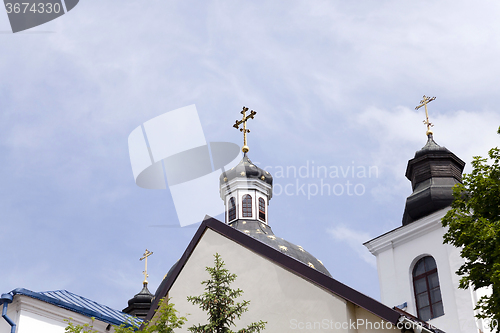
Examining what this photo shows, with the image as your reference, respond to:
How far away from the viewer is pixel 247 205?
124 feet

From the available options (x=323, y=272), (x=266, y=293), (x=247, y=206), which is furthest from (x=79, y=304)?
(x=247, y=206)

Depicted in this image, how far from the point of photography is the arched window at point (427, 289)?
83.3 feet

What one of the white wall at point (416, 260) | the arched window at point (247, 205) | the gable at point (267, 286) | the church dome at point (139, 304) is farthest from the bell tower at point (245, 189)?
the gable at point (267, 286)

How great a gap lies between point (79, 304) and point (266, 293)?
4.71 metres

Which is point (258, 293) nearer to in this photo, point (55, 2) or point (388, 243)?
point (55, 2)

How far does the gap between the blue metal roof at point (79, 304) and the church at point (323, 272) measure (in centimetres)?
12

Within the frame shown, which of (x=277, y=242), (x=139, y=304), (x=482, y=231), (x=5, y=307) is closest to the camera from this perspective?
(x=482, y=231)

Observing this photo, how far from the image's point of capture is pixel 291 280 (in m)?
13.6

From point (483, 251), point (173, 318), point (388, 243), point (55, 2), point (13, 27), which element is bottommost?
point (173, 318)

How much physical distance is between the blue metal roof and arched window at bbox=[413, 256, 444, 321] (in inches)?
508

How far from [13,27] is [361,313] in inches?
302

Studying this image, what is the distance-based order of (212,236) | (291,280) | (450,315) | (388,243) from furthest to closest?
(388,243)
(450,315)
(212,236)
(291,280)

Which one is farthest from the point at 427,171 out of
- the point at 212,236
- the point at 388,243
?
the point at 212,236

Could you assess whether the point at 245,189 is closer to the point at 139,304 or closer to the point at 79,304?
the point at 139,304
